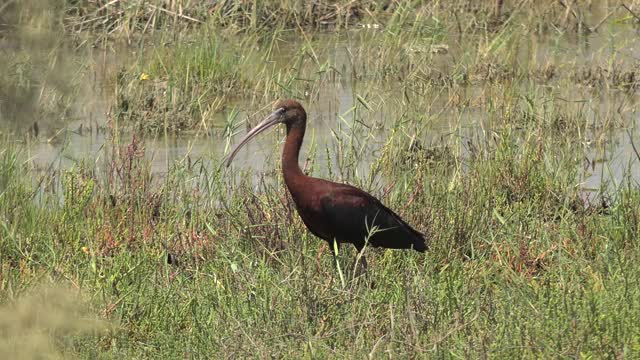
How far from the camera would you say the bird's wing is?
5.37 meters

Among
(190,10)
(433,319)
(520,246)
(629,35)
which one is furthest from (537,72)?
(433,319)

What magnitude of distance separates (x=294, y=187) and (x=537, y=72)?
14.9 ft

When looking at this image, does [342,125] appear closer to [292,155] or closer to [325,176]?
[325,176]

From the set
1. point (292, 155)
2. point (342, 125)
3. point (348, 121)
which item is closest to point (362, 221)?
point (292, 155)

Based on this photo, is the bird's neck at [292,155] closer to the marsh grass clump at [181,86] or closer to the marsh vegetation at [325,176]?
the marsh vegetation at [325,176]

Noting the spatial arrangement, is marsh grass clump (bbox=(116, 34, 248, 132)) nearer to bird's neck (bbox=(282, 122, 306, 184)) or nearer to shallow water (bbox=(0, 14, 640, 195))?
shallow water (bbox=(0, 14, 640, 195))

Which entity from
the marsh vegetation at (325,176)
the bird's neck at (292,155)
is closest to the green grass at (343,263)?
the marsh vegetation at (325,176)

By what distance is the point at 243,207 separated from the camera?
20.3 ft

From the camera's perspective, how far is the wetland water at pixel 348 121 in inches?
294

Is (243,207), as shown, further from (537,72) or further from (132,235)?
(537,72)

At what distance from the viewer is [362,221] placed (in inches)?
215

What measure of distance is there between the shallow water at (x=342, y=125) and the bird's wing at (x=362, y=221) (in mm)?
1000

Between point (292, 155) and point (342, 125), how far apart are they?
3264 millimetres

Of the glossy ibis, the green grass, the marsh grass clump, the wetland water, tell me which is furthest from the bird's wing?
the marsh grass clump
